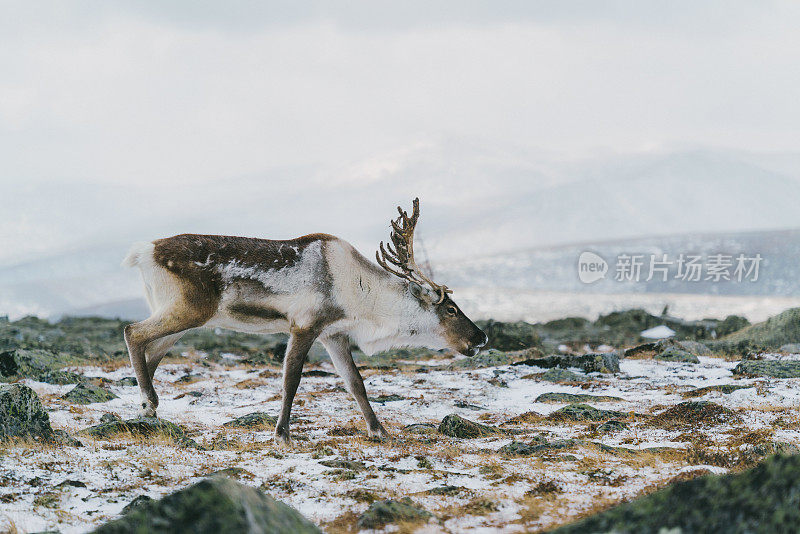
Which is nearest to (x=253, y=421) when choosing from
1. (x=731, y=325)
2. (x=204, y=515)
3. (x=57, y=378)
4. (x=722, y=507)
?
(x=57, y=378)

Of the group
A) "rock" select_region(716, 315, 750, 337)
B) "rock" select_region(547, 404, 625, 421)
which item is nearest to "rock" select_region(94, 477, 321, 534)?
"rock" select_region(547, 404, 625, 421)

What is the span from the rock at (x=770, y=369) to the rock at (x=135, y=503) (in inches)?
540

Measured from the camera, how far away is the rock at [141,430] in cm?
921

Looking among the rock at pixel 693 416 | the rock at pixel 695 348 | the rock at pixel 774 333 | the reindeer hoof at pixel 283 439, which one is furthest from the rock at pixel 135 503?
the rock at pixel 774 333

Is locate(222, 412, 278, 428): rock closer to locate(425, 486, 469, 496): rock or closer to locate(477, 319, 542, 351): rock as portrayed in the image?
locate(425, 486, 469, 496): rock

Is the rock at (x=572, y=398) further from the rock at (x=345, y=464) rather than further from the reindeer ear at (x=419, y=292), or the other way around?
the rock at (x=345, y=464)

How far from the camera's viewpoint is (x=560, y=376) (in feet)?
54.4

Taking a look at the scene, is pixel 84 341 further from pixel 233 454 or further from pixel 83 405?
pixel 233 454

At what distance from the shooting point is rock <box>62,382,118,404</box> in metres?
12.5

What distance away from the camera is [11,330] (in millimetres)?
28953

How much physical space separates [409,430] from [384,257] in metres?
2.74

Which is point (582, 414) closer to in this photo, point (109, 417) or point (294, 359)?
point (294, 359)

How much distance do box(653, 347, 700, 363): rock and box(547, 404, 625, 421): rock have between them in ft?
23.7

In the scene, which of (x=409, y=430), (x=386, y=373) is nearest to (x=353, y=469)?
(x=409, y=430)
